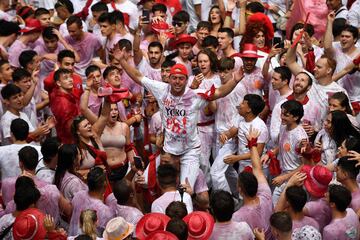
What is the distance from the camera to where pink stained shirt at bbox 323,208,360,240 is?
8.05 m

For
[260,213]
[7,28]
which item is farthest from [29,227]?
[7,28]

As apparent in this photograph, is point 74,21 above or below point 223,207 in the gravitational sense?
below

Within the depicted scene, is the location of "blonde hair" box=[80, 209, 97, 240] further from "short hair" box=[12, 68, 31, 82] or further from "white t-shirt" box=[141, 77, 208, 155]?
"short hair" box=[12, 68, 31, 82]

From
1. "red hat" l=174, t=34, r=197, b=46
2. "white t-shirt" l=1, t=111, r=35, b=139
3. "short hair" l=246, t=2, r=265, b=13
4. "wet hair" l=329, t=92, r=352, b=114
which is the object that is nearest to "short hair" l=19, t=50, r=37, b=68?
"white t-shirt" l=1, t=111, r=35, b=139

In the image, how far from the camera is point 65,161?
8.96 metres

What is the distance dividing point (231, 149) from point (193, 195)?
87 cm

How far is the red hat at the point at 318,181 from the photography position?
8625mm

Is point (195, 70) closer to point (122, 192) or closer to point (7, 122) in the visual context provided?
point (7, 122)

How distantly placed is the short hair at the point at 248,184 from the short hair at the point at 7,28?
5.65m

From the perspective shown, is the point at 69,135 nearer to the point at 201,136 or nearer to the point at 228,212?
the point at 201,136

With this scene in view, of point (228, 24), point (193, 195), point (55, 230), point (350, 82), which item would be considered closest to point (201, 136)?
point (193, 195)

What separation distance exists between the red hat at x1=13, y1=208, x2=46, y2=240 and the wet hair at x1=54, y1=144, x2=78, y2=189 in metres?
1.11

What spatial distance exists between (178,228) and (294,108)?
2816 millimetres

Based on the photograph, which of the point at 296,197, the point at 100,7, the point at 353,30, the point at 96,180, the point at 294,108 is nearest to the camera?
the point at 296,197
